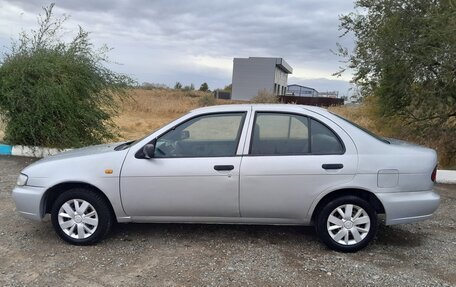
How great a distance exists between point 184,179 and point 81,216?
1219mm

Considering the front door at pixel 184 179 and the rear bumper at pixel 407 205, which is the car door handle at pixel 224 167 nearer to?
the front door at pixel 184 179

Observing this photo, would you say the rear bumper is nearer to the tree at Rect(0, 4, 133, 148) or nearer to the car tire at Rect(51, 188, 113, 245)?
the car tire at Rect(51, 188, 113, 245)

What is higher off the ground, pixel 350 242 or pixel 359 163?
pixel 359 163

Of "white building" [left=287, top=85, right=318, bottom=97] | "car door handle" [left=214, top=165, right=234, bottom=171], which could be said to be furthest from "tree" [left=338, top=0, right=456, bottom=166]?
"white building" [left=287, top=85, right=318, bottom=97]

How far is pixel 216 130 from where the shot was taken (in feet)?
14.9

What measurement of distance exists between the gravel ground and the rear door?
1.62 ft

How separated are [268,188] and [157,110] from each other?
26.9m

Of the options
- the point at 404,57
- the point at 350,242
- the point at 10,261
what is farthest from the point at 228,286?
the point at 404,57

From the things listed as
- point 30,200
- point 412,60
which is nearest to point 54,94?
point 30,200

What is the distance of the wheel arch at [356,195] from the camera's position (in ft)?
13.7

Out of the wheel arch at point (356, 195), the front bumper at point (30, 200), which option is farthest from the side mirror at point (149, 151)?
the wheel arch at point (356, 195)

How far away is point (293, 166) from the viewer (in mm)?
4086

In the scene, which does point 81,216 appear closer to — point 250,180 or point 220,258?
point 220,258

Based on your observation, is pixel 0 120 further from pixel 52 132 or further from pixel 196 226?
pixel 196 226
